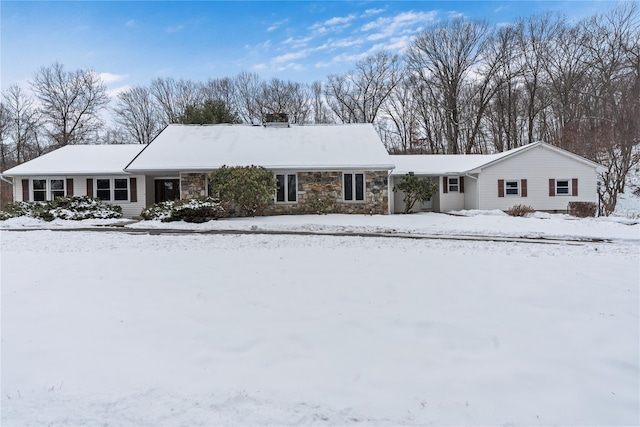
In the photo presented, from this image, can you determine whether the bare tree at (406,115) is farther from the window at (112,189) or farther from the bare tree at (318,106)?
the window at (112,189)

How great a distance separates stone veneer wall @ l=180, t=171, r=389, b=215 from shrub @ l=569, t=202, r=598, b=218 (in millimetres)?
10024

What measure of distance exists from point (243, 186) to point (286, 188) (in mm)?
2470

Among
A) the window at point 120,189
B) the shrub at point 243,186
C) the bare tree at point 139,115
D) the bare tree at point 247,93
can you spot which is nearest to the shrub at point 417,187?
the shrub at point 243,186

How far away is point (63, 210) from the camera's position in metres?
16.2

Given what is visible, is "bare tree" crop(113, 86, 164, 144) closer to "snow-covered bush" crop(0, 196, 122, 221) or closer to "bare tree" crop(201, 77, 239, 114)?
"bare tree" crop(201, 77, 239, 114)

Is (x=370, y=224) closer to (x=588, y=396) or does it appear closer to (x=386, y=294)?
(x=386, y=294)

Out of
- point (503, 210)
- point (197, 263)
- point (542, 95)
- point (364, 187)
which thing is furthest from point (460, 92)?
point (197, 263)

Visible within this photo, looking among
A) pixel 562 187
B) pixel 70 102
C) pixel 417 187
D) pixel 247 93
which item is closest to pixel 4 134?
pixel 70 102

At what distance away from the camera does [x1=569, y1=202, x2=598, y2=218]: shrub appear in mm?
18000

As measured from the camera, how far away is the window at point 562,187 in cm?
1973

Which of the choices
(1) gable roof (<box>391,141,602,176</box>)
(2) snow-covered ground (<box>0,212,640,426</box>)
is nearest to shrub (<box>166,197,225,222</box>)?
(2) snow-covered ground (<box>0,212,640,426</box>)

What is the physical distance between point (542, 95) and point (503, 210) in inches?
656

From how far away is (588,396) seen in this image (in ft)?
9.08

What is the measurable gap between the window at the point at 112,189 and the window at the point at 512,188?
20.7 meters
